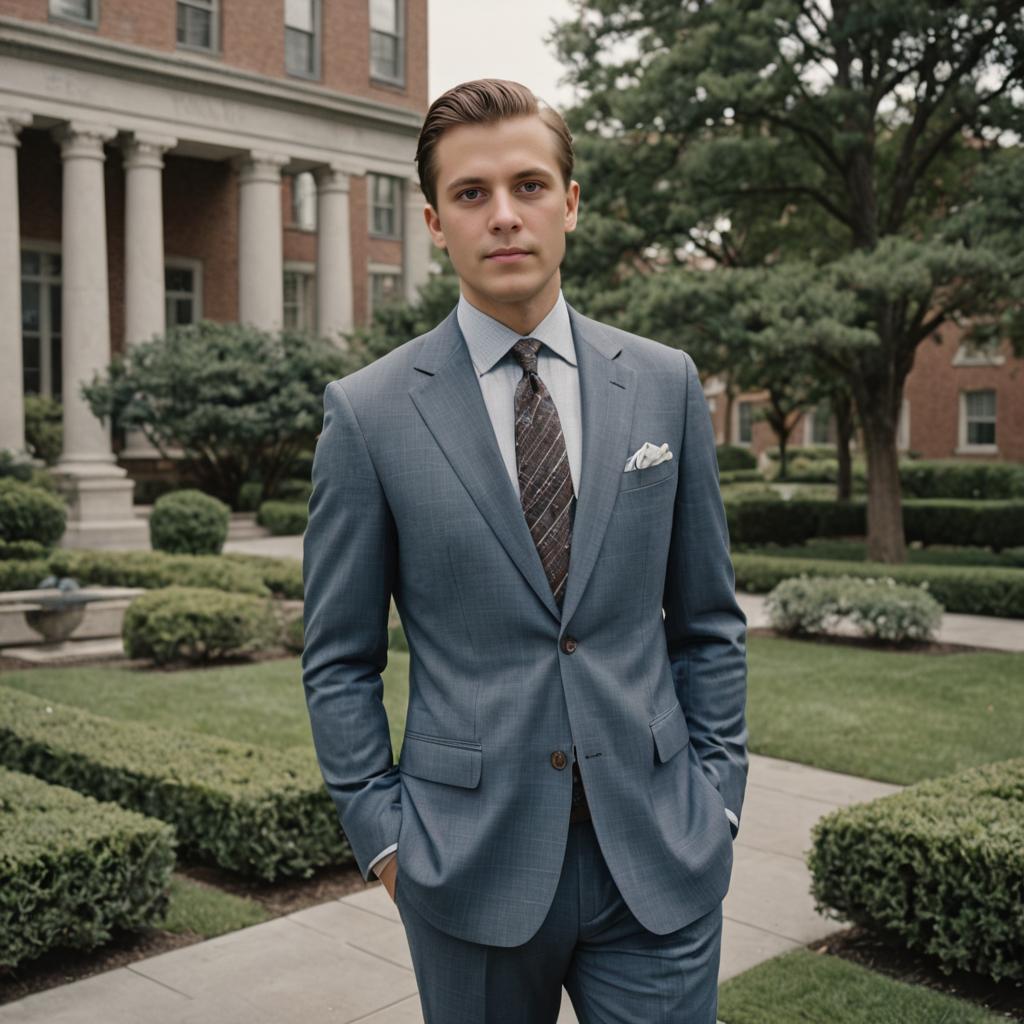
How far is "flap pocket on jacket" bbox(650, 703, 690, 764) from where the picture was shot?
2.28 meters

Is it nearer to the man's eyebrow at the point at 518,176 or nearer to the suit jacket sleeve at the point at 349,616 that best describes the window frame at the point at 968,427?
the man's eyebrow at the point at 518,176

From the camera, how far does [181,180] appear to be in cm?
3152

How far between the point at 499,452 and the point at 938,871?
3064 mm

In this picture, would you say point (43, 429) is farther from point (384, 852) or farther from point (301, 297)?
point (384, 852)

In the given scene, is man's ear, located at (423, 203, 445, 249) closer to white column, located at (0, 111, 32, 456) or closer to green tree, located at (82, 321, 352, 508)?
green tree, located at (82, 321, 352, 508)

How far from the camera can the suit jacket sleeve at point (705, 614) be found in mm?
2412

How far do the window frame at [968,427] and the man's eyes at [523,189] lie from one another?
128 feet

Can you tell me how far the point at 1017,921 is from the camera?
432cm

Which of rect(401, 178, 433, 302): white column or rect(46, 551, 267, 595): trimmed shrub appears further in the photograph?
rect(401, 178, 433, 302): white column

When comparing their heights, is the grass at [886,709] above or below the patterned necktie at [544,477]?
below

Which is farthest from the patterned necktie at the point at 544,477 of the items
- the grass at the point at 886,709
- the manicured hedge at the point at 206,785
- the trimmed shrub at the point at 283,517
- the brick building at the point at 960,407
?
the brick building at the point at 960,407

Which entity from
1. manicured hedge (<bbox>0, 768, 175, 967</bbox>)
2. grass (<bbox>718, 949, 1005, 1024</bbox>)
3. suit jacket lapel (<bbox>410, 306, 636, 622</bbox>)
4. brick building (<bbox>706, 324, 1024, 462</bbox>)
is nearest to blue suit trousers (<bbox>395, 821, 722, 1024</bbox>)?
suit jacket lapel (<bbox>410, 306, 636, 622</bbox>)

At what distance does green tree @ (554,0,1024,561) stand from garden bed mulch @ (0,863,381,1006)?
422 inches

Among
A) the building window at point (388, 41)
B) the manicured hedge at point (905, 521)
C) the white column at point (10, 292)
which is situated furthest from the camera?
the building window at point (388, 41)
